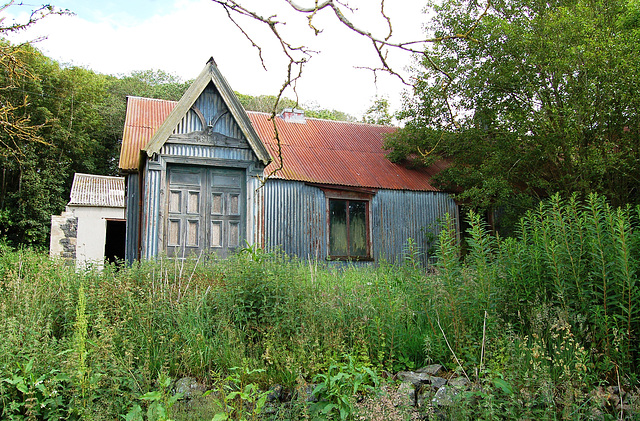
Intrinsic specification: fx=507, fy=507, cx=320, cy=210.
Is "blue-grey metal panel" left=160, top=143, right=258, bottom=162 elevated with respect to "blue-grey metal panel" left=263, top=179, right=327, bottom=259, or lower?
elevated

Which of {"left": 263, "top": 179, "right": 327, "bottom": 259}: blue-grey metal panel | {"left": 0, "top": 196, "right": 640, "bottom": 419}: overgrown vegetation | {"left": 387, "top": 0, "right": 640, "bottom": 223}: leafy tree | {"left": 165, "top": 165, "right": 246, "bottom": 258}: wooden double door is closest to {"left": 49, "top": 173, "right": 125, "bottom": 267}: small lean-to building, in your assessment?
{"left": 263, "top": 179, "right": 327, "bottom": 259}: blue-grey metal panel

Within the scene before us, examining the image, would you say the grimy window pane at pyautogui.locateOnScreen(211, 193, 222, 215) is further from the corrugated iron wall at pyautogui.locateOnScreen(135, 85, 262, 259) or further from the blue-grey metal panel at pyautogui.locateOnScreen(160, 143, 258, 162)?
the blue-grey metal panel at pyautogui.locateOnScreen(160, 143, 258, 162)

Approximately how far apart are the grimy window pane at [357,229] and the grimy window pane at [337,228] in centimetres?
20

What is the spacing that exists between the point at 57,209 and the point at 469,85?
25.1 meters

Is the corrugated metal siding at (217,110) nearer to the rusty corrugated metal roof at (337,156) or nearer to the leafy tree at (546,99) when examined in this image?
the rusty corrugated metal roof at (337,156)

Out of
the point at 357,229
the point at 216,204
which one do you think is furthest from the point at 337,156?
the point at 216,204

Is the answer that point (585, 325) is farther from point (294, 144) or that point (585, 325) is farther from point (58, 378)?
point (294, 144)

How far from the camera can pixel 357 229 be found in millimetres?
14797

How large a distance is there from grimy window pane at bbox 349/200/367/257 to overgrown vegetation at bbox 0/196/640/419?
851cm

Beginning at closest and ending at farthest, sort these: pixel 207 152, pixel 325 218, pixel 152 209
A: 1. pixel 152 209
2. pixel 207 152
3. pixel 325 218

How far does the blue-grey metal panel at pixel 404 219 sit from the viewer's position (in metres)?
14.9

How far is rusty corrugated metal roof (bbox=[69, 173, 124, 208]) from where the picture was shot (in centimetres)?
1809

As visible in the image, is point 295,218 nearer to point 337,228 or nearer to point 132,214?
point 337,228

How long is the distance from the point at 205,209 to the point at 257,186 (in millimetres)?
1314
